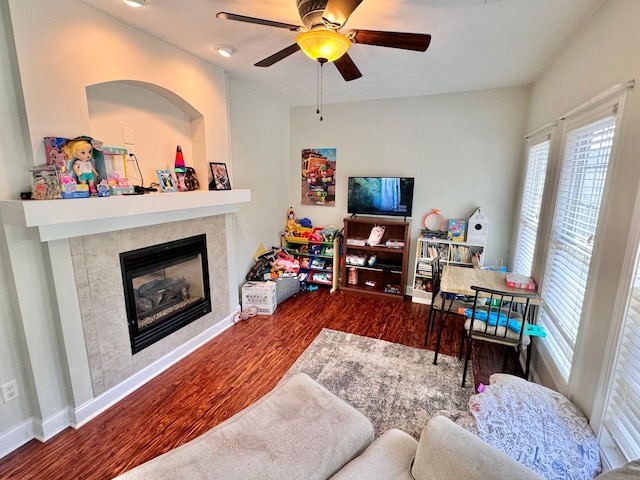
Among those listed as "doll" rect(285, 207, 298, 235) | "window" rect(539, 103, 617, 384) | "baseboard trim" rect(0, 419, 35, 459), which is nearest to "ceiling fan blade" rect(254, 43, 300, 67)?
"window" rect(539, 103, 617, 384)

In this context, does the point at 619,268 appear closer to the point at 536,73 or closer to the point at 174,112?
the point at 536,73

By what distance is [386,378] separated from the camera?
7.89 feet

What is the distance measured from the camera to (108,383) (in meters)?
2.09

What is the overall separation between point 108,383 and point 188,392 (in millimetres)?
534

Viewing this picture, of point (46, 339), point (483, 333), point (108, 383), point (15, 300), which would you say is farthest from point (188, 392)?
point (483, 333)

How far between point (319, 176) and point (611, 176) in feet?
10.9

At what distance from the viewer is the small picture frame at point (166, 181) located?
2.35 meters

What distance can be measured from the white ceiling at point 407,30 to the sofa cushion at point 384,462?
2.31 m

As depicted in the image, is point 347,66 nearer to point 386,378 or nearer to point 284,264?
point 386,378

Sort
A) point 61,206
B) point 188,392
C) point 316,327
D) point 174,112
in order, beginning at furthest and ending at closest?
point 316,327
point 174,112
point 188,392
point 61,206

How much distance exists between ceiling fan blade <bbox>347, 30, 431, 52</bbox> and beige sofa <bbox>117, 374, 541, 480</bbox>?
184 centimetres

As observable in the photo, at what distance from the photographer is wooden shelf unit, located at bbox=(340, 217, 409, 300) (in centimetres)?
398

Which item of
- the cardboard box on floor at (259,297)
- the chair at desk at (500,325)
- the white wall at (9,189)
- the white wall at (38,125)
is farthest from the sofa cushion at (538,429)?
the white wall at (9,189)

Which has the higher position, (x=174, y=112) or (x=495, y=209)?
(x=174, y=112)
